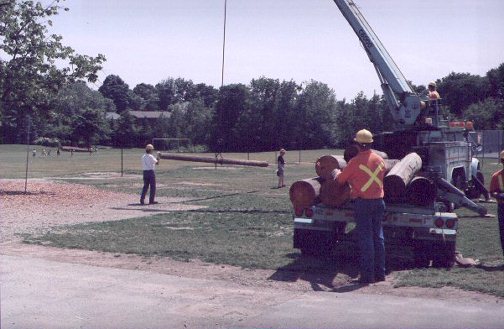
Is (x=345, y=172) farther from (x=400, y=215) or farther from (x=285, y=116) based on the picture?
(x=285, y=116)

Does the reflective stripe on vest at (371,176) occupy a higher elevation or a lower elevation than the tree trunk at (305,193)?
higher

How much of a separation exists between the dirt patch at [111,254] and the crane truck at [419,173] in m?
1.09

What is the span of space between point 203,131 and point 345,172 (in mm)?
92677

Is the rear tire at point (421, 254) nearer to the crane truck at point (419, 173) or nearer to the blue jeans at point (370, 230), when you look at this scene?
the crane truck at point (419, 173)

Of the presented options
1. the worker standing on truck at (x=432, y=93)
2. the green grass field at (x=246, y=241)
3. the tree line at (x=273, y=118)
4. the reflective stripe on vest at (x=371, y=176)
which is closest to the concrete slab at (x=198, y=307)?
the green grass field at (x=246, y=241)

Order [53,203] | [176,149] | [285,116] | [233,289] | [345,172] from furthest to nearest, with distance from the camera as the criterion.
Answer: [285,116], [176,149], [53,203], [345,172], [233,289]

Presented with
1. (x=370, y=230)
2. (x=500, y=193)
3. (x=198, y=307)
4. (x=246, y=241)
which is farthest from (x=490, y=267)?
(x=198, y=307)

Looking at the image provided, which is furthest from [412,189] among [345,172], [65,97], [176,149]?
[176,149]

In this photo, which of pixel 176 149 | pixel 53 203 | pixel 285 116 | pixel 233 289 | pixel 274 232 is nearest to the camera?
pixel 233 289

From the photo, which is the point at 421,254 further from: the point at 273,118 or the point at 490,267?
the point at 273,118

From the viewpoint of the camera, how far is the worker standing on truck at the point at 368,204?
376 inches

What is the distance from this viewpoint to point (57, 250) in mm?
11953

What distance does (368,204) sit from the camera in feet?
31.4

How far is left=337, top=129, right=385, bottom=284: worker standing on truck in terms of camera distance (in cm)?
955
